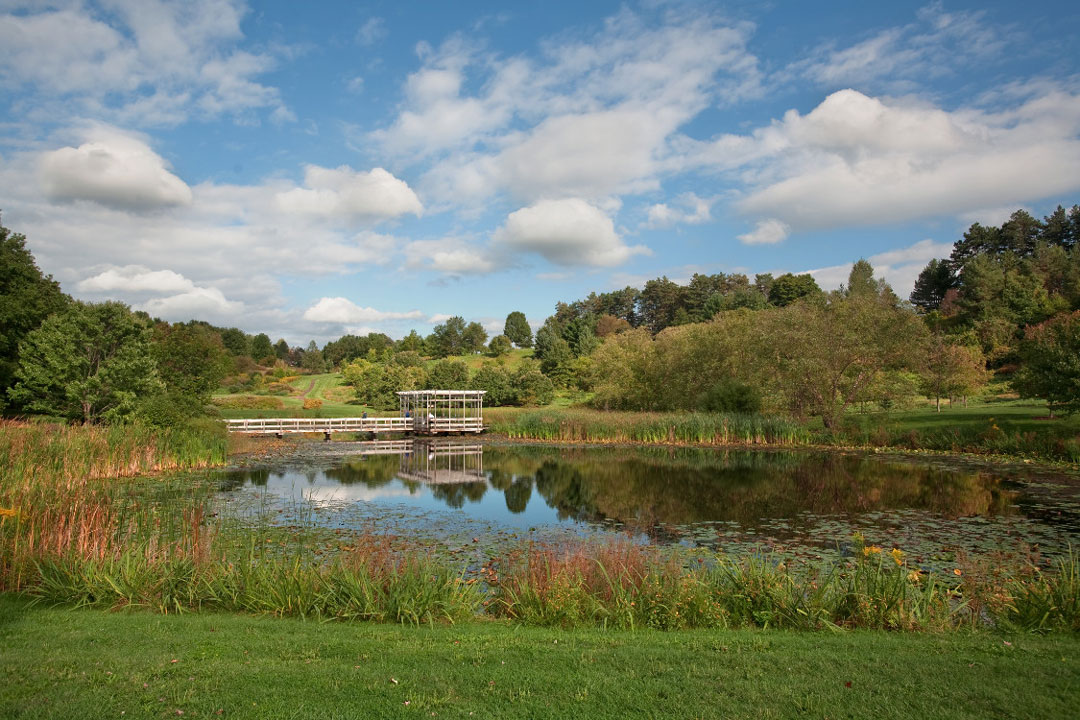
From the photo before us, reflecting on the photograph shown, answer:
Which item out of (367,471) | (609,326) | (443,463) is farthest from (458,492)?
(609,326)

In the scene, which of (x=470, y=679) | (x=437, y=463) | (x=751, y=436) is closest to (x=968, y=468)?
(x=751, y=436)

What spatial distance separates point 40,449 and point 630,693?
44.5ft

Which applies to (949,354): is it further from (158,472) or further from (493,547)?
(158,472)

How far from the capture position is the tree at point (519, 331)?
9231 cm

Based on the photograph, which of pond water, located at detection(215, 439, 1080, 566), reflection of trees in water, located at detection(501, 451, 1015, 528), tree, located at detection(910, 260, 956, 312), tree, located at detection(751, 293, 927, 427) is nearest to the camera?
pond water, located at detection(215, 439, 1080, 566)

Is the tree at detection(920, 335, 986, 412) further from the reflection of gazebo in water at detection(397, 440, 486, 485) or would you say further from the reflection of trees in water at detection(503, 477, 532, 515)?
the reflection of gazebo in water at detection(397, 440, 486, 485)

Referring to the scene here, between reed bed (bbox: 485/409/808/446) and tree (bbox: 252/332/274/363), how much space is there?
2547 inches

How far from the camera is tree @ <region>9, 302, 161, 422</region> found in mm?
20016

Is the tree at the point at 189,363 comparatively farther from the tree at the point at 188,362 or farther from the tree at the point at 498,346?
the tree at the point at 498,346

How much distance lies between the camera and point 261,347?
3487 inches

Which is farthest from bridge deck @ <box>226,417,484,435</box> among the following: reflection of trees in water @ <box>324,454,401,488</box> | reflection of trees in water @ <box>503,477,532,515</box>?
reflection of trees in water @ <box>503,477,532,515</box>

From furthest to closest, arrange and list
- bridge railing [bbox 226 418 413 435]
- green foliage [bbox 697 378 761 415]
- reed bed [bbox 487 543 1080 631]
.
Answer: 1. bridge railing [bbox 226 418 413 435]
2. green foliage [bbox 697 378 761 415]
3. reed bed [bbox 487 543 1080 631]

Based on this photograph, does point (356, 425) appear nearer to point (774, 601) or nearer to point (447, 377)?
point (447, 377)

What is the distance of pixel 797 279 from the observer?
76688 mm
